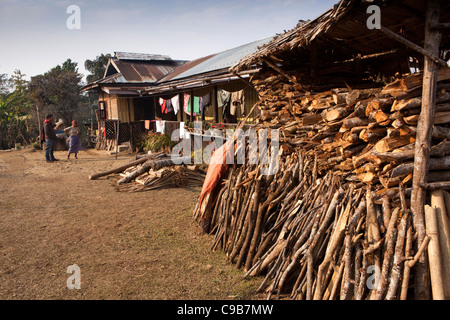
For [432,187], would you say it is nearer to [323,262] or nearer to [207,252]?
[323,262]

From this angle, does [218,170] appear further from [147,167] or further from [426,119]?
[147,167]

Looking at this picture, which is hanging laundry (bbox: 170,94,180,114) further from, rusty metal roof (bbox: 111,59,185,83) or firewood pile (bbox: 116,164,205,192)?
rusty metal roof (bbox: 111,59,185,83)

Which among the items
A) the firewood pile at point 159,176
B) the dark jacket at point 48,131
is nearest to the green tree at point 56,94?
the dark jacket at point 48,131

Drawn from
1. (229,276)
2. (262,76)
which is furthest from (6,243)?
(262,76)

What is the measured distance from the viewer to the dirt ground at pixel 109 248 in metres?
4.22

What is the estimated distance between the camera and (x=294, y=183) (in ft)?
16.4

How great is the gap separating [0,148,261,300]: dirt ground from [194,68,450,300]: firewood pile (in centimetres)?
56

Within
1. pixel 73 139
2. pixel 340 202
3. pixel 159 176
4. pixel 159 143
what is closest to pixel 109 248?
pixel 340 202

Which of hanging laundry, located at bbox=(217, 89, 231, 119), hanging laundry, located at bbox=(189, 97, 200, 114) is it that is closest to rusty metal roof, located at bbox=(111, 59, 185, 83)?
hanging laundry, located at bbox=(189, 97, 200, 114)

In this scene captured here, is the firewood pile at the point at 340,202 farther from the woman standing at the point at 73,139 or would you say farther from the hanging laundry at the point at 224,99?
the woman standing at the point at 73,139

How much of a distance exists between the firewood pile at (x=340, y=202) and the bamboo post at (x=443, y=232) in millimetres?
14
